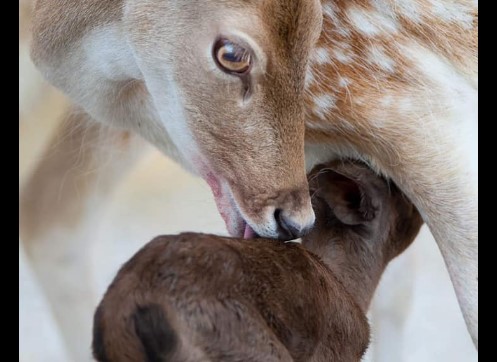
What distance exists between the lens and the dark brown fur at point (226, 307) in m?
1.32

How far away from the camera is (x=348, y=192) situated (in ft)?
6.07

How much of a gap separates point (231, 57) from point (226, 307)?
1.41 ft

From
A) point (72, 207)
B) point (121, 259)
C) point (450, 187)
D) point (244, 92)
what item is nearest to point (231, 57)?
point (244, 92)


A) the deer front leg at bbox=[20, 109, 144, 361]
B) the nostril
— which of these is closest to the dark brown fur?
the nostril

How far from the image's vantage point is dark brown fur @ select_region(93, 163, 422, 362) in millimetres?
1320

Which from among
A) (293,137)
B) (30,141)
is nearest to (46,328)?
(30,141)

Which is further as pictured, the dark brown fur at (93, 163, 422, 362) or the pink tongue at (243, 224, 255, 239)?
the pink tongue at (243, 224, 255, 239)

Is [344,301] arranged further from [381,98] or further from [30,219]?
→ [30,219]

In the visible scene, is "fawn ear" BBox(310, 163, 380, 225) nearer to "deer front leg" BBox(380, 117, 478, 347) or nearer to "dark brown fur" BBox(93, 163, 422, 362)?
"deer front leg" BBox(380, 117, 478, 347)

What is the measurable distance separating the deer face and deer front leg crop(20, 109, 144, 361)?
815 millimetres

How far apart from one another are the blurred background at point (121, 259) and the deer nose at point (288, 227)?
805 millimetres

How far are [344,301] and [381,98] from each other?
0.41m

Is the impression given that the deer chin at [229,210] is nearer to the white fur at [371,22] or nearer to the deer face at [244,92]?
the deer face at [244,92]

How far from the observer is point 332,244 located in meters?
1.88
